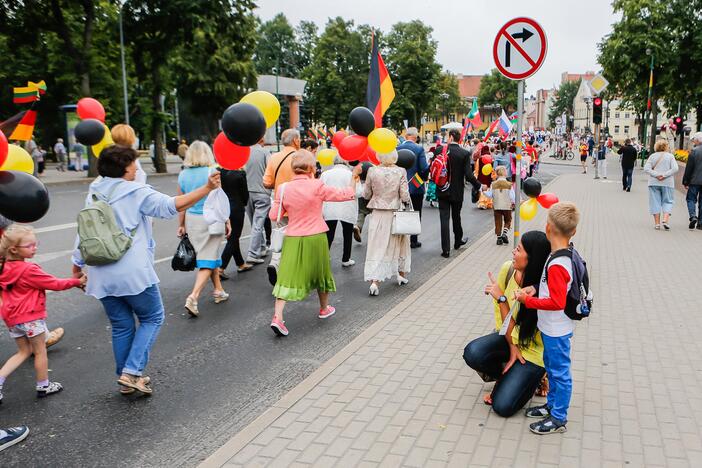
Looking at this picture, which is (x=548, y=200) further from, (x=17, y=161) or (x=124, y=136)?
(x=124, y=136)

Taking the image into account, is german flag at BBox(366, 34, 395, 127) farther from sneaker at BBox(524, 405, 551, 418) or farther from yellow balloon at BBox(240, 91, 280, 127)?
sneaker at BBox(524, 405, 551, 418)

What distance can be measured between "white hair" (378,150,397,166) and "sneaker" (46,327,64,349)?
155 inches

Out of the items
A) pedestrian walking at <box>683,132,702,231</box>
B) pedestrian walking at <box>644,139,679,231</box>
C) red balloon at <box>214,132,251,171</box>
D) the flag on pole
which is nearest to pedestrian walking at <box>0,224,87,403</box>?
the flag on pole

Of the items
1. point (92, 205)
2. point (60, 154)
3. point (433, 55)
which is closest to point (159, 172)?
point (60, 154)

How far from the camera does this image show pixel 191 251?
6.45m

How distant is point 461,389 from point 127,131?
3.86 m

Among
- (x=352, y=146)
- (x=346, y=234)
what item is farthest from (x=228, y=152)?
(x=346, y=234)

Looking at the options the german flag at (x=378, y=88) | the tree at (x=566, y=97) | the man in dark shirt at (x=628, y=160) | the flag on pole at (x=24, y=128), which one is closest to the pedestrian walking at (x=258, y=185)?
the german flag at (x=378, y=88)

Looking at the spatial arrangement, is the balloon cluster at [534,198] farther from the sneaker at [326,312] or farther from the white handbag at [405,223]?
the white handbag at [405,223]

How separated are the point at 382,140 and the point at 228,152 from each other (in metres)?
2.13

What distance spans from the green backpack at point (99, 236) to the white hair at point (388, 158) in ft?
12.8

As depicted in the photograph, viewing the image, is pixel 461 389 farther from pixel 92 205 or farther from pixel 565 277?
pixel 92 205

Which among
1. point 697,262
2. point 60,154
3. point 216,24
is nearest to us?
point 697,262

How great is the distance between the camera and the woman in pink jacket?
19.3 ft
